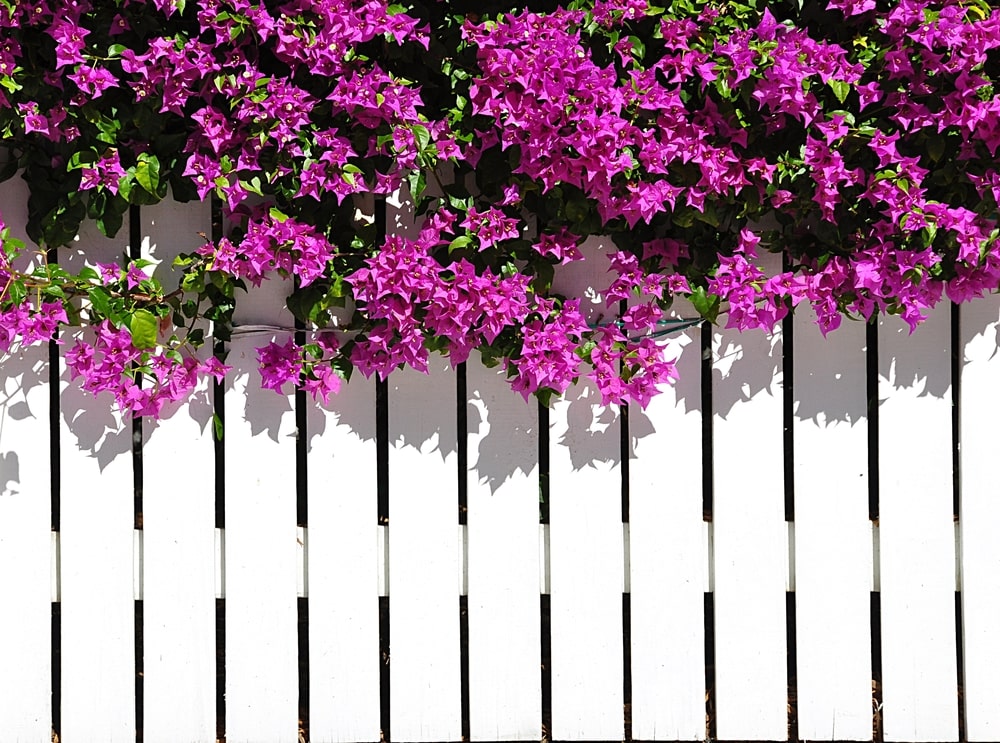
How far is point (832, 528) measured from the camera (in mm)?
2465

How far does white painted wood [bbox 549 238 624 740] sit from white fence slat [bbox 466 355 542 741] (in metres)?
0.05

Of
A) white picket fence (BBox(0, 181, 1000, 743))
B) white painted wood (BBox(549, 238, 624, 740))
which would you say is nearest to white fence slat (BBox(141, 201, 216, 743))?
white picket fence (BBox(0, 181, 1000, 743))

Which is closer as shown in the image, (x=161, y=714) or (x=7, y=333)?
(x=7, y=333)

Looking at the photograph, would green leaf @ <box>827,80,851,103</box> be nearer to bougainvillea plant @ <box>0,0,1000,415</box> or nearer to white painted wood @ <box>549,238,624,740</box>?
bougainvillea plant @ <box>0,0,1000,415</box>

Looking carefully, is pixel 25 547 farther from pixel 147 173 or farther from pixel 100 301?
pixel 147 173

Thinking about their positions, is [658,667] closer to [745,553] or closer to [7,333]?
[745,553]

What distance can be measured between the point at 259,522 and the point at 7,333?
0.69m

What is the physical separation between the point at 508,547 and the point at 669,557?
38 cm

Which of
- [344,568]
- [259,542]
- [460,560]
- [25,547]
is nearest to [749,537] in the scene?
[460,560]

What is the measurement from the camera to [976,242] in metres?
2.27

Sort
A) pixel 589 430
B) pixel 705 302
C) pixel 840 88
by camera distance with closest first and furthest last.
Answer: pixel 840 88 → pixel 705 302 → pixel 589 430

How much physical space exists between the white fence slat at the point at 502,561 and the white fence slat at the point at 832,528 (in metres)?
0.63

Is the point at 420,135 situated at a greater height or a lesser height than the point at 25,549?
greater

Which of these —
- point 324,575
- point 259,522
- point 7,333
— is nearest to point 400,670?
point 324,575
